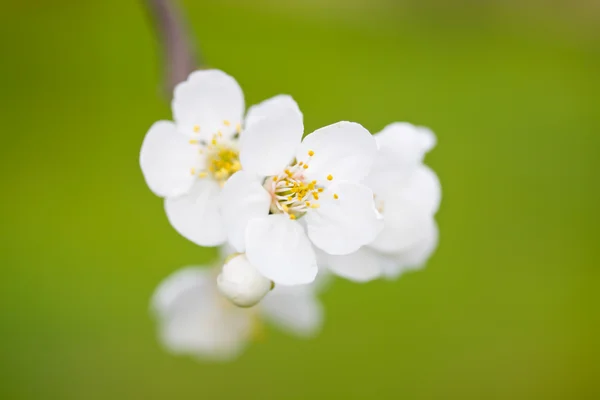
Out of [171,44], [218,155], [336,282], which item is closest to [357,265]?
[218,155]

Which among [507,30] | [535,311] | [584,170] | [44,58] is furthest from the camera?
[507,30]

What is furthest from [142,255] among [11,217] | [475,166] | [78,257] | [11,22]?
[475,166]

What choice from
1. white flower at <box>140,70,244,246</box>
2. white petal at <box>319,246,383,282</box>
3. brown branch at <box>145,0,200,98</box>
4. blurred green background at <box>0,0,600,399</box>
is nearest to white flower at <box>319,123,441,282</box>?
white petal at <box>319,246,383,282</box>

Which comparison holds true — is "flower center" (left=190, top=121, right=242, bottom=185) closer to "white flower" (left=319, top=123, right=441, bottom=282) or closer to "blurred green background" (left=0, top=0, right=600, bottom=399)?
"white flower" (left=319, top=123, right=441, bottom=282)

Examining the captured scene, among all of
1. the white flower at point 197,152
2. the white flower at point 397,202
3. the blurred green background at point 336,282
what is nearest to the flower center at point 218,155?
the white flower at point 197,152

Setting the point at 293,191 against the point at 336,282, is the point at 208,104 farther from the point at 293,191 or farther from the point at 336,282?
the point at 336,282

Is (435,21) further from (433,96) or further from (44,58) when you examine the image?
(44,58)
